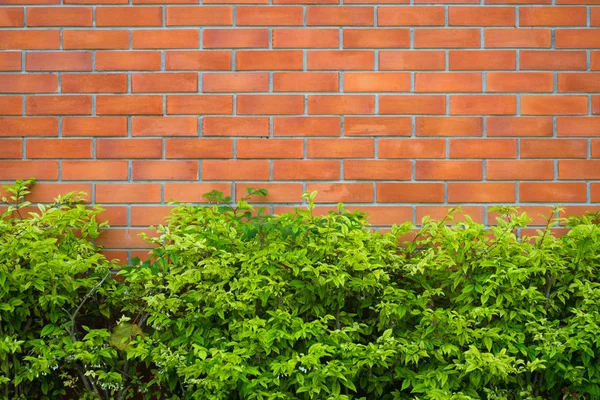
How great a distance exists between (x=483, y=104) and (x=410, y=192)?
550 millimetres

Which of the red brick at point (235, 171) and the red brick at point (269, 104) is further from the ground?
the red brick at point (269, 104)

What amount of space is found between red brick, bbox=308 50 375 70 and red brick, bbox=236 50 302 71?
72 millimetres

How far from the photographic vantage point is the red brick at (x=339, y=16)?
309 cm

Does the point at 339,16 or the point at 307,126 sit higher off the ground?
the point at 339,16

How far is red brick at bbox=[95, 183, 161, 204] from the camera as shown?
10.2 feet

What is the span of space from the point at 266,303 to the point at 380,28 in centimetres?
143

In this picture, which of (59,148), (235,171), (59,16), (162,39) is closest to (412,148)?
(235,171)

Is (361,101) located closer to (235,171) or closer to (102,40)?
(235,171)

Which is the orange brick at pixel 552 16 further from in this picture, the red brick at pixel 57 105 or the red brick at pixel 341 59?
the red brick at pixel 57 105

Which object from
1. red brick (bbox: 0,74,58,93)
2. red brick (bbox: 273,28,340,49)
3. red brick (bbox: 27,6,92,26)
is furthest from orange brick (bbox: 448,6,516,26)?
red brick (bbox: 0,74,58,93)

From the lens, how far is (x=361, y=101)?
10.1 ft

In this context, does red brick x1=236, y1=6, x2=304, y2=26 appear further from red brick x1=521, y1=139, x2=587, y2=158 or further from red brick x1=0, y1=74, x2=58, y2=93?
red brick x1=521, y1=139, x2=587, y2=158

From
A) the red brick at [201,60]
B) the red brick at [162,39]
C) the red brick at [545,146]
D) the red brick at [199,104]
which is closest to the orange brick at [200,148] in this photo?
the red brick at [199,104]

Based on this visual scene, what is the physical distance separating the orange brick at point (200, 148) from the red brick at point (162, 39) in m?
0.46
